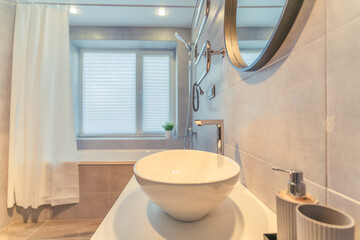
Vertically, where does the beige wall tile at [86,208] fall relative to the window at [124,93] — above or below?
below

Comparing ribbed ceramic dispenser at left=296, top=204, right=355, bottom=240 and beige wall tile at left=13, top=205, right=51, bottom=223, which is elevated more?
ribbed ceramic dispenser at left=296, top=204, right=355, bottom=240

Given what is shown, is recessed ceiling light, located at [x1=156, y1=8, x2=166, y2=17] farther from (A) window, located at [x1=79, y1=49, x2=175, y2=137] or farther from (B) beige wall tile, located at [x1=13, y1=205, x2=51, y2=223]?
(B) beige wall tile, located at [x1=13, y1=205, x2=51, y2=223]

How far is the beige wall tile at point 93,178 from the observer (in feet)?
5.59

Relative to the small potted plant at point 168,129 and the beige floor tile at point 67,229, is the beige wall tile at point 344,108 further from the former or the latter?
the small potted plant at point 168,129

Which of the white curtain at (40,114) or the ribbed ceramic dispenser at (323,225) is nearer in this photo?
the ribbed ceramic dispenser at (323,225)

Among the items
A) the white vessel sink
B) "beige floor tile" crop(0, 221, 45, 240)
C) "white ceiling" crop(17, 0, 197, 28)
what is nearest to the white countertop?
the white vessel sink

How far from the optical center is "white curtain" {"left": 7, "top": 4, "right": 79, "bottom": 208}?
159cm

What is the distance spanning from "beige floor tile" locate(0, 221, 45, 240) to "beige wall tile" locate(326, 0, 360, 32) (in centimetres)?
233

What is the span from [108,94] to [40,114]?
3.97 feet

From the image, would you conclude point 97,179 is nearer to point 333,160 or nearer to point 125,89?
point 125,89

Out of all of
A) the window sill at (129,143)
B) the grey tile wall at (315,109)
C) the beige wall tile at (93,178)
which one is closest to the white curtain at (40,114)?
the beige wall tile at (93,178)

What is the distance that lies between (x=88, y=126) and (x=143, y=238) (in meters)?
2.70

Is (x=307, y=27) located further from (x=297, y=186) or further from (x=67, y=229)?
(x=67, y=229)

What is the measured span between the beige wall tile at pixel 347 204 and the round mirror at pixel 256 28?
0.41 metres
